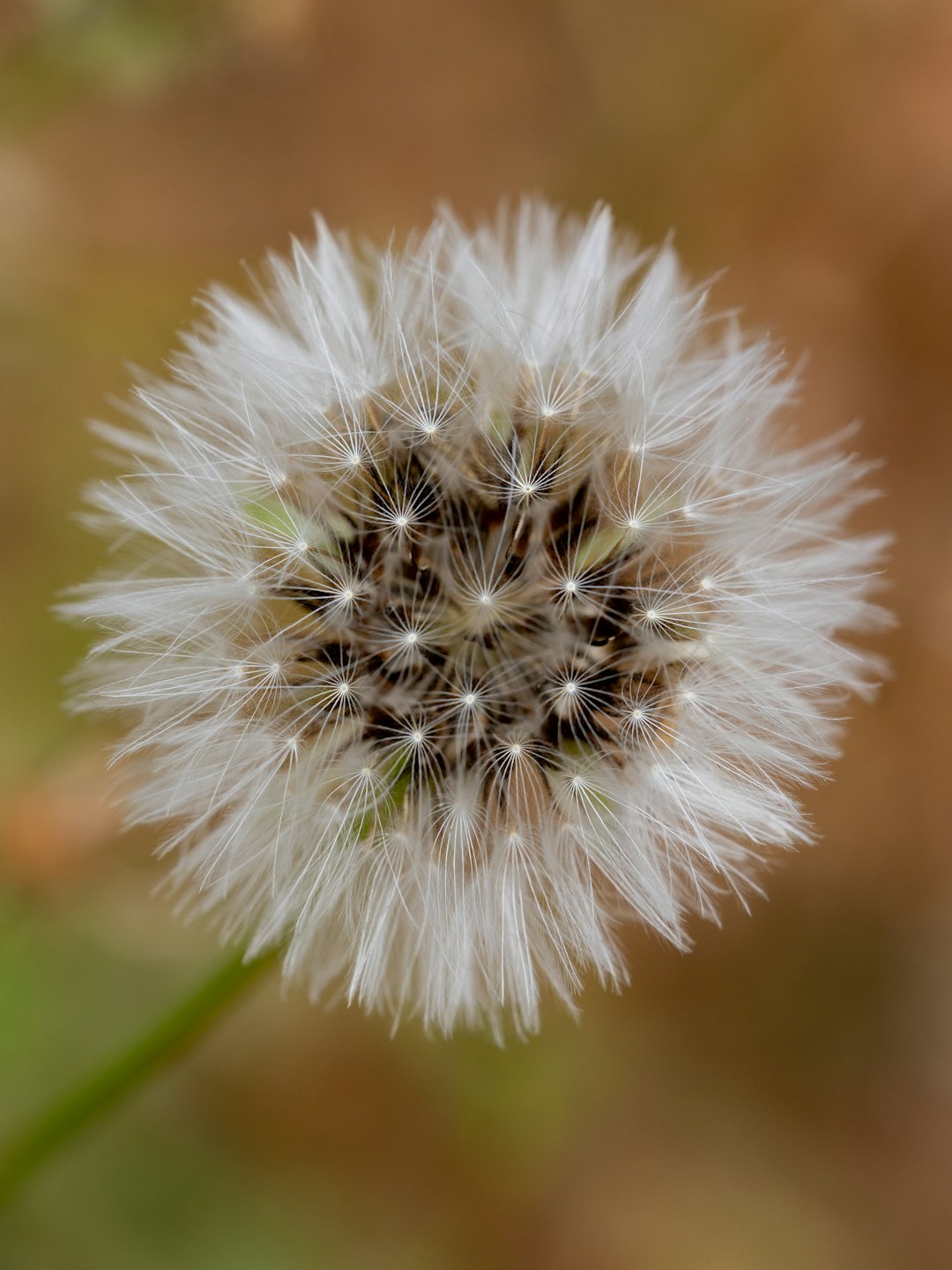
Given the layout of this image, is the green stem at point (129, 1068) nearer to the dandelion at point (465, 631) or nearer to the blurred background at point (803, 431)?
the dandelion at point (465, 631)

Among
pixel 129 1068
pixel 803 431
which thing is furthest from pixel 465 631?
pixel 803 431

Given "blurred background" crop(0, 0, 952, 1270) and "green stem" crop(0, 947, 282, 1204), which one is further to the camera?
"blurred background" crop(0, 0, 952, 1270)

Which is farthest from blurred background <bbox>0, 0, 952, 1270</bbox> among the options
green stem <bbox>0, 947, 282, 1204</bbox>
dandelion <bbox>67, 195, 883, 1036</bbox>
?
dandelion <bbox>67, 195, 883, 1036</bbox>

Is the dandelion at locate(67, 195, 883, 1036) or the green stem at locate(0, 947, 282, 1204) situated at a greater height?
the dandelion at locate(67, 195, 883, 1036)

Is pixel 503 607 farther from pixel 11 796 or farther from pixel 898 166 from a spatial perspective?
pixel 898 166

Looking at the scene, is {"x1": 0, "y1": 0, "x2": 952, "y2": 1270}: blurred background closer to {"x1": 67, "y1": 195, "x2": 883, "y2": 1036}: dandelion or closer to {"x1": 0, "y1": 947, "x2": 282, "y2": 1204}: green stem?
{"x1": 0, "y1": 947, "x2": 282, "y2": 1204}: green stem

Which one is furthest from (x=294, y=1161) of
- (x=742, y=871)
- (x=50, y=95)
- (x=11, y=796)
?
(x=50, y=95)

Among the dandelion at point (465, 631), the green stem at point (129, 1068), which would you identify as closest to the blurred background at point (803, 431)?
the green stem at point (129, 1068)
